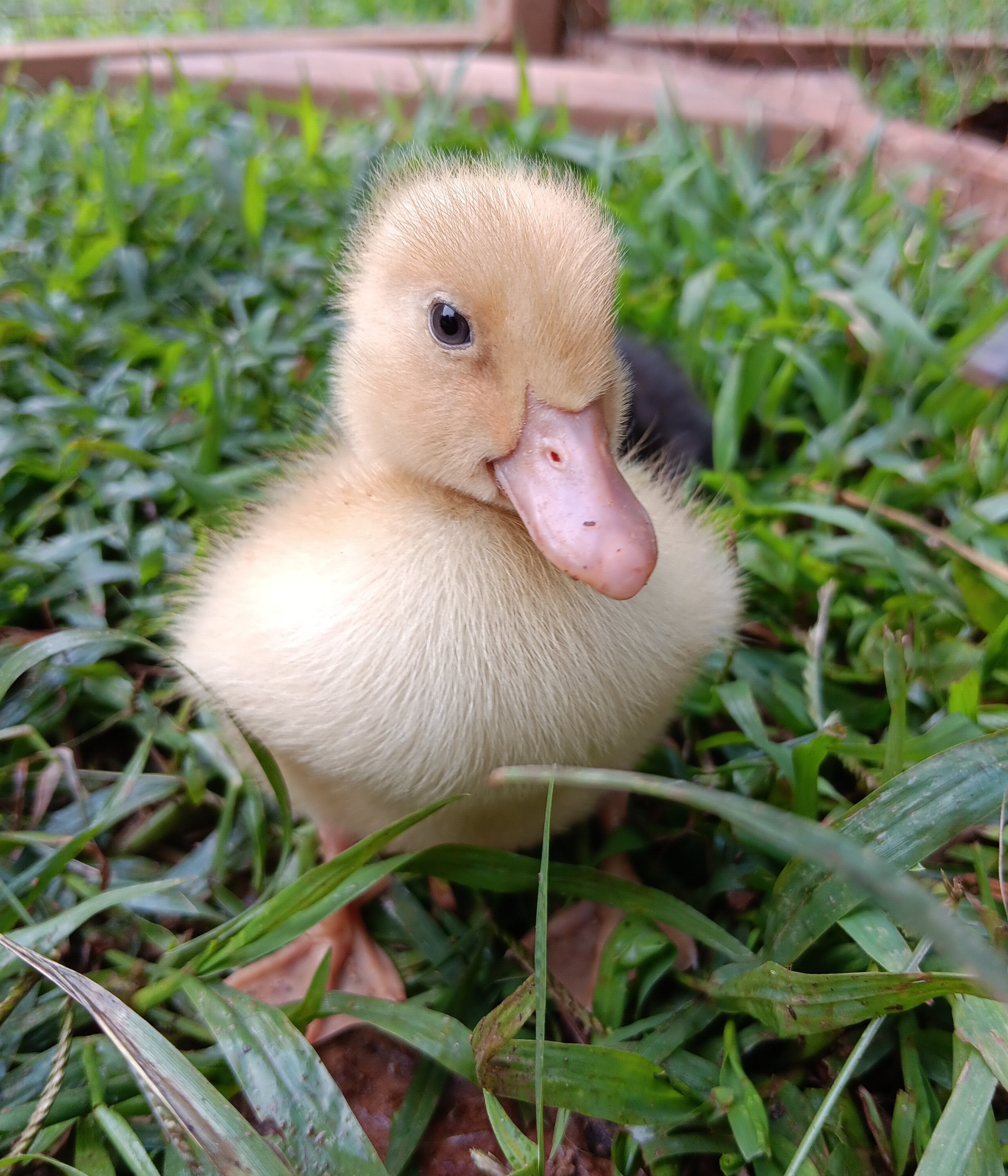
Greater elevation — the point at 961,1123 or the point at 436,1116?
the point at 961,1123

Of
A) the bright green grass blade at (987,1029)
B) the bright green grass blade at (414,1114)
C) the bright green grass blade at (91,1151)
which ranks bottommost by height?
the bright green grass blade at (414,1114)

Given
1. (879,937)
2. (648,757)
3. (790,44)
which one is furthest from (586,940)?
(790,44)

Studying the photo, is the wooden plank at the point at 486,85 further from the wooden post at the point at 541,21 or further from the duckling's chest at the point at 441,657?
the duckling's chest at the point at 441,657

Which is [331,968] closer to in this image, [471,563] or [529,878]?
[529,878]

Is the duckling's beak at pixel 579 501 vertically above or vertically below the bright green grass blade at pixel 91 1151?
above

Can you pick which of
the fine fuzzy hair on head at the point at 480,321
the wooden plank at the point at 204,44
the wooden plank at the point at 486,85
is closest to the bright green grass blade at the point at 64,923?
the fine fuzzy hair on head at the point at 480,321

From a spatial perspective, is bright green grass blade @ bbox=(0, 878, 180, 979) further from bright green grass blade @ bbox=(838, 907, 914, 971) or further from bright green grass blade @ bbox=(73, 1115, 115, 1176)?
bright green grass blade @ bbox=(838, 907, 914, 971)
